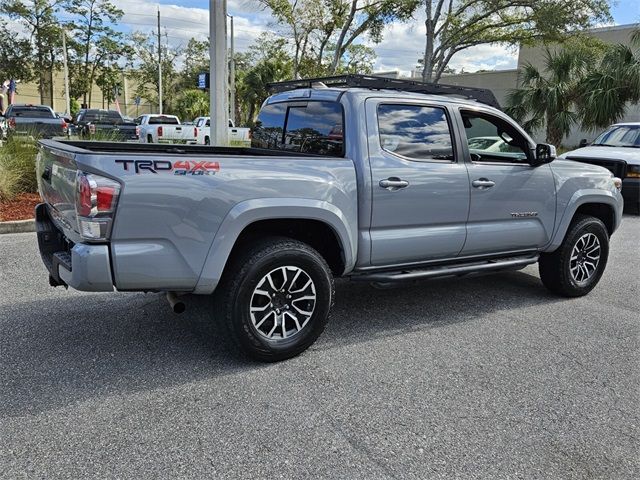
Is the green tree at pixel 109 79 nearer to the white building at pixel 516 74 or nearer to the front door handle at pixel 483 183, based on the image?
the white building at pixel 516 74

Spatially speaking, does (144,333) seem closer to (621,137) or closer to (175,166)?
(175,166)

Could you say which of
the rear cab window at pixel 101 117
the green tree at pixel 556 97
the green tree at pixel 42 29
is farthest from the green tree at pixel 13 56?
the green tree at pixel 556 97

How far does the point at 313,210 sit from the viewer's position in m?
3.73

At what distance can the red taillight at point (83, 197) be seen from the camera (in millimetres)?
3068

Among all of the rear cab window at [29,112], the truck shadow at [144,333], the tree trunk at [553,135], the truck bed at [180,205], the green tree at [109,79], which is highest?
the green tree at [109,79]

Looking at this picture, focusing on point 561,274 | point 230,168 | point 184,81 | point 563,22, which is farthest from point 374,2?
point 184,81

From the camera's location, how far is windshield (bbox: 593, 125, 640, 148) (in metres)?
11.8

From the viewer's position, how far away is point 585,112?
16.7 m

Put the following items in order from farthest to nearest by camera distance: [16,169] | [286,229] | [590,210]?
[16,169]
[590,210]
[286,229]

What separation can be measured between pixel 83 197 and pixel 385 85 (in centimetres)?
267

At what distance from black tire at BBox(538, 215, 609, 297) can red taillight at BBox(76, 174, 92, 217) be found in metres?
4.38

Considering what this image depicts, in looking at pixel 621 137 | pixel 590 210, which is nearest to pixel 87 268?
pixel 590 210

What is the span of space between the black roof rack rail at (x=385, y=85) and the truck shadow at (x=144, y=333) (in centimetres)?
198

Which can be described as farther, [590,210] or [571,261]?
[590,210]
